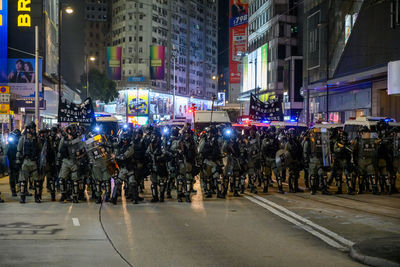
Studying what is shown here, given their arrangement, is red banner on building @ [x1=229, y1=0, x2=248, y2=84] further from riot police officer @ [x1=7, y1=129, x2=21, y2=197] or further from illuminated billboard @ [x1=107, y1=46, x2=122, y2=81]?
riot police officer @ [x1=7, y1=129, x2=21, y2=197]

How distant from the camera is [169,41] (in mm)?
140000

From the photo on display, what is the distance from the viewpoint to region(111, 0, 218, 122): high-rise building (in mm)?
132875

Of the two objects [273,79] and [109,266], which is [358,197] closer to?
[109,266]

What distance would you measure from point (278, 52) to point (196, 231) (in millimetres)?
64521

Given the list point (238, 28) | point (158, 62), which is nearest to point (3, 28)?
point (158, 62)

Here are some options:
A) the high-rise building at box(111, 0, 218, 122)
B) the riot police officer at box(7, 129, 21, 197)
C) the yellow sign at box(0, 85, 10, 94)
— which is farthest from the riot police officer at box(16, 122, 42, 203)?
the high-rise building at box(111, 0, 218, 122)

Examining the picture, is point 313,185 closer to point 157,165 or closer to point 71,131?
point 157,165

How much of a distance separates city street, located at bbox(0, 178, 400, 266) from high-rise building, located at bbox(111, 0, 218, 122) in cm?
11162

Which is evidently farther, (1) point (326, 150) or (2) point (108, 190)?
(1) point (326, 150)

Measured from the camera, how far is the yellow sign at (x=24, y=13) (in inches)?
1902

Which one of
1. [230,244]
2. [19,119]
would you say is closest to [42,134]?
[230,244]

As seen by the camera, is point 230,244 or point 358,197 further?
point 358,197

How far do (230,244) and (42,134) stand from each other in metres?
8.14

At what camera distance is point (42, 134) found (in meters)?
14.7
